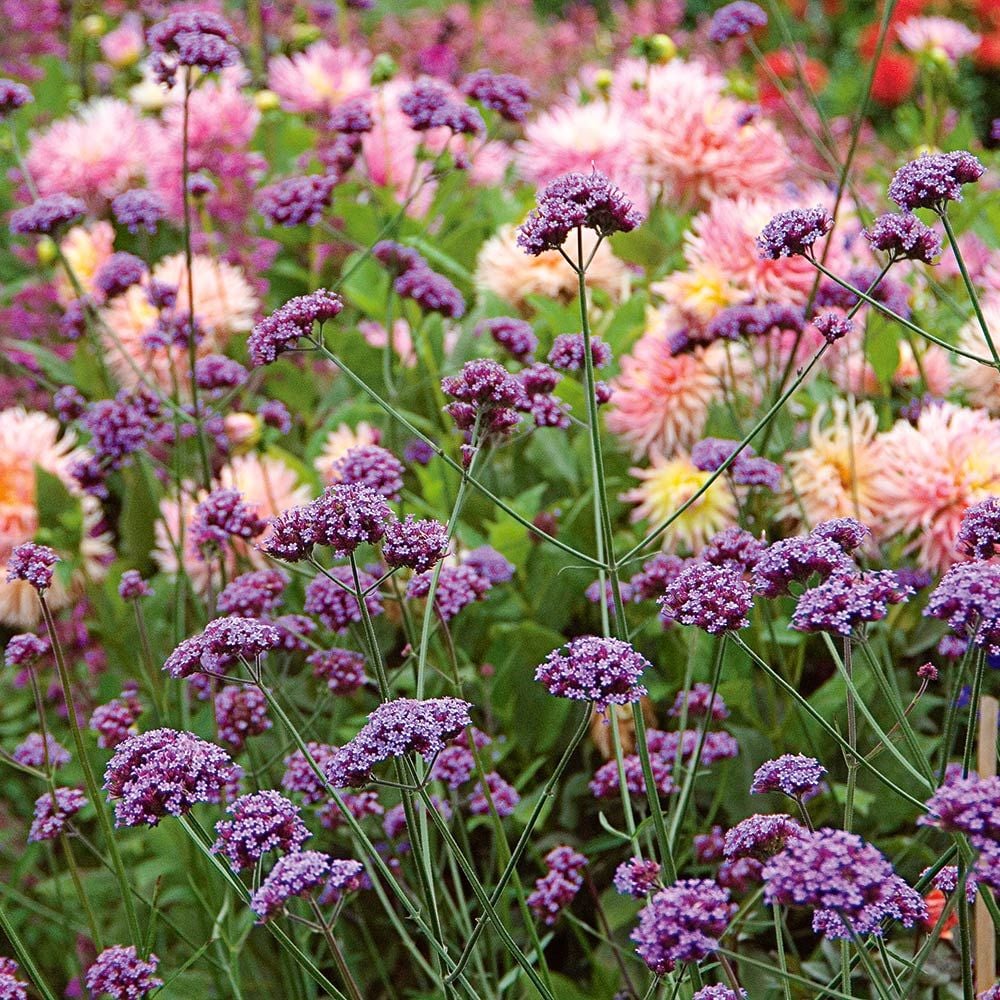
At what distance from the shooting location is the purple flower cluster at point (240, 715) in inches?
54.4

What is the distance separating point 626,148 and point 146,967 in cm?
169

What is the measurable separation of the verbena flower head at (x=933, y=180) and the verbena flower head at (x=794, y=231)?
6cm

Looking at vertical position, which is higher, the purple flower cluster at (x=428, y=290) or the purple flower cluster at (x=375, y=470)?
the purple flower cluster at (x=428, y=290)

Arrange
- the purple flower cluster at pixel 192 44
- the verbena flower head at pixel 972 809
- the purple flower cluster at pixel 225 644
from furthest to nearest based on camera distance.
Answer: the purple flower cluster at pixel 192 44, the purple flower cluster at pixel 225 644, the verbena flower head at pixel 972 809

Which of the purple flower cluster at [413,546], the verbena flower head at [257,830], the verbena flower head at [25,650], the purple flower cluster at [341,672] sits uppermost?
the purple flower cluster at [413,546]

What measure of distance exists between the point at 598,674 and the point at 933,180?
0.45 meters

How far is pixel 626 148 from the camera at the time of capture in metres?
2.31

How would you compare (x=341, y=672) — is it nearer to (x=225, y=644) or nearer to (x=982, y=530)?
(x=225, y=644)

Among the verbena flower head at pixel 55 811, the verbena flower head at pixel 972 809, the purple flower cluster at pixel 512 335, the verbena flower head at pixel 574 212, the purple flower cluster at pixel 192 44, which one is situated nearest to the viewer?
the verbena flower head at pixel 972 809

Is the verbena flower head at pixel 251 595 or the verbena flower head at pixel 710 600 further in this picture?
the verbena flower head at pixel 251 595

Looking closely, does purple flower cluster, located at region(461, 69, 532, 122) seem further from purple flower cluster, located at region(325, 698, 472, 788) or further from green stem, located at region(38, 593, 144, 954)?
purple flower cluster, located at region(325, 698, 472, 788)

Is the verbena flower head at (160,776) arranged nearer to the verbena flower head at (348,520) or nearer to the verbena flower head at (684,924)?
the verbena flower head at (348,520)

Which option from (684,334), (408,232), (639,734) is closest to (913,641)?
(684,334)

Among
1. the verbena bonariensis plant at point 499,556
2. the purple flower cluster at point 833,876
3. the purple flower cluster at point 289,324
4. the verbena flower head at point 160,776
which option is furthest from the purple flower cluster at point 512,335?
the purple flower cluster at point 833,876
